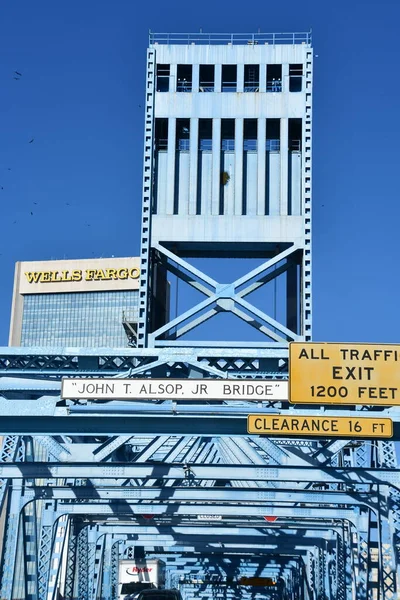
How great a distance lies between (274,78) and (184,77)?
9.99 ft

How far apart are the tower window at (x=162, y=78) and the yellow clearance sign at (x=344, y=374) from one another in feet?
53.5

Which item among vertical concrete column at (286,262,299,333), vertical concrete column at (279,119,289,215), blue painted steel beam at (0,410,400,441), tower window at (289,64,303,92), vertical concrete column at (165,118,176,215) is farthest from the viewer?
tower window at (289,64,303,92)

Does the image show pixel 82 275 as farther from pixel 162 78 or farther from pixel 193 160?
pixel 193 160

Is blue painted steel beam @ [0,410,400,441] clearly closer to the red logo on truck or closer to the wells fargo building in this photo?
the red logo on truck

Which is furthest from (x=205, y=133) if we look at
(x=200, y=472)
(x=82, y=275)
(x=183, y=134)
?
(x=82, y=275)

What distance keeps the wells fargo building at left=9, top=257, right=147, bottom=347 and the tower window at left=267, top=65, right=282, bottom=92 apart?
120768 millimetres

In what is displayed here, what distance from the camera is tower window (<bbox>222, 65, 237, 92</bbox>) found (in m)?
35.6

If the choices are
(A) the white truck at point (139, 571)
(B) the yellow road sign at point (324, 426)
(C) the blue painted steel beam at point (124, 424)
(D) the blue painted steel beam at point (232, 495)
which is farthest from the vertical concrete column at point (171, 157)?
(A) the white truck at point (139, 571)

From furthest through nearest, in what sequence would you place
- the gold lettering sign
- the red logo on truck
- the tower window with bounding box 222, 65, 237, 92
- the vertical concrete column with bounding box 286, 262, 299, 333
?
the gold lettering sign < the red logo on truck < the tower window with bounding box 222, 65, 237, 92 < the vertical concrete column with bounding box 286, 262, 299, 333

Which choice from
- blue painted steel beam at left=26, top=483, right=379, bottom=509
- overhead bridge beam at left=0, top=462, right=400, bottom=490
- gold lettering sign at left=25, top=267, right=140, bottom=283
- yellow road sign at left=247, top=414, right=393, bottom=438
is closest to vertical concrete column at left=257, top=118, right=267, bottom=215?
overhead bridge beam at left=0, top=462, right=400, bottom=490

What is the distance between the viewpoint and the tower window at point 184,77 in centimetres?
3544

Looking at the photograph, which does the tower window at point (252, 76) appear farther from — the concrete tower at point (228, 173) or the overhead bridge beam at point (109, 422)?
the overhead bridge beam at point (109, 422)

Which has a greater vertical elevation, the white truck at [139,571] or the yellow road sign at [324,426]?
the yellow road sign at [324,426]

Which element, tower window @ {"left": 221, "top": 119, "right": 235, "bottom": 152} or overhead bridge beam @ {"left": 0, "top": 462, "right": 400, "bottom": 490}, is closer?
overhead bridge beam @ {"left": 0, "top": 462, "right": 400, "bottom": 490}
